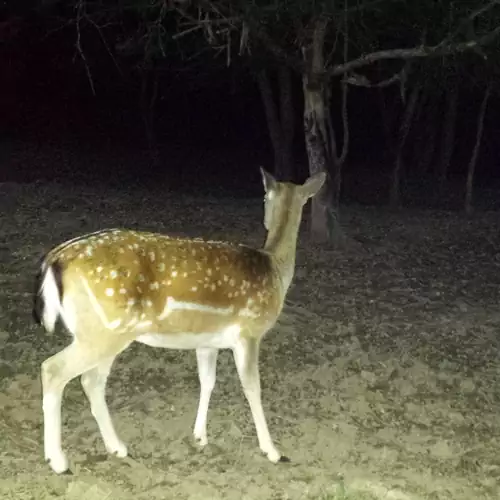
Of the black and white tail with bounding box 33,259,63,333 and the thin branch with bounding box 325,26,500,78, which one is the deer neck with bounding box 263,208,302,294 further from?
the thin branch with bounding box 325,26,500,78

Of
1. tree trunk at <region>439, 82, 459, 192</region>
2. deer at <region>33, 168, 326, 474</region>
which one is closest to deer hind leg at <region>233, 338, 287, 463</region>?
deer at <region>33, 168, 326, 474</region>

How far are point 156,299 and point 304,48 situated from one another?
5310 millimetres

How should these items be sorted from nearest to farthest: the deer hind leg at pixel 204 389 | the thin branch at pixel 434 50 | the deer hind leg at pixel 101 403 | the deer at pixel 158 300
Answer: the deer at pixel 158 300 → the deer hind leg at pixel 101 403 → the deer hind leg at pixel 204 389 → the thin branch at pixel 434 50

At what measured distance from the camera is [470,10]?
26.4 feet

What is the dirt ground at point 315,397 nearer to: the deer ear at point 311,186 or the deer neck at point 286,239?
the deer neck at point 286,239

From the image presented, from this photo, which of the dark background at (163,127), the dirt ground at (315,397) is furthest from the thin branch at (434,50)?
the dark background at (163,127)

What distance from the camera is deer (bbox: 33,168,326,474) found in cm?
369

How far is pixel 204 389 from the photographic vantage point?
171 inches

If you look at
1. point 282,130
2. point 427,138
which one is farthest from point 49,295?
point 427,138

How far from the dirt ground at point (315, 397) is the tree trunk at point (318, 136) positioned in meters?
0.36

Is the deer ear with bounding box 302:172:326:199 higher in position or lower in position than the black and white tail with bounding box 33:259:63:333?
higher

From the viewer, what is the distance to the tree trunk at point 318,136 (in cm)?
839

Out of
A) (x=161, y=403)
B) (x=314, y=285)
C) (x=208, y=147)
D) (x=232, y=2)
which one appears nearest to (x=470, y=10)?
(x=232, y=2)

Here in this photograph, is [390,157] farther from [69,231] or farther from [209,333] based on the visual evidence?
[209,333]
